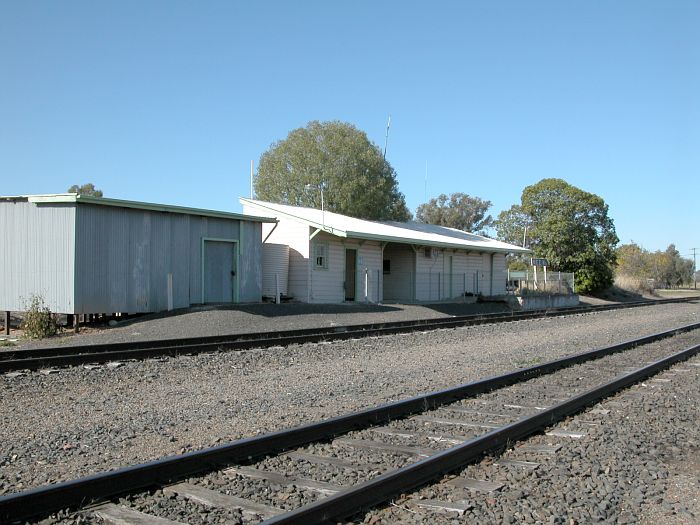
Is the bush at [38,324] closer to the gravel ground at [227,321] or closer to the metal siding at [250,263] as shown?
the gravel ground at [227,321]

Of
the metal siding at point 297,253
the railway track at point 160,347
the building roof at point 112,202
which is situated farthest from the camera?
the metal siding at point 297,253

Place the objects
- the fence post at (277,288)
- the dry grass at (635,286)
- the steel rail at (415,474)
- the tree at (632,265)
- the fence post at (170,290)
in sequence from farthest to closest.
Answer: the tree at (632,265) < the dry grass at (635,286) < the fence post at (277,288) < the fence post at (170,290) < the steel rail at (415,474)

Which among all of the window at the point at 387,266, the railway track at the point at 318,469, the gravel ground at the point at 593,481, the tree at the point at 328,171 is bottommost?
the gravel ground at the point at 593,481

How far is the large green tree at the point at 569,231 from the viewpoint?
1877 inches

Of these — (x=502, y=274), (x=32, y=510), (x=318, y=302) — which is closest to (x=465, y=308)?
(x=318, y=302)

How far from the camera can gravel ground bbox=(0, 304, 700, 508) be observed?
584 centimetres

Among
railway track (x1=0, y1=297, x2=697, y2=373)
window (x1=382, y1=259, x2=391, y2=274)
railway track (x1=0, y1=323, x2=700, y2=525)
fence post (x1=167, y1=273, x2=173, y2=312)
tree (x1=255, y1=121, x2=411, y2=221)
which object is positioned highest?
tree (x1=255, y1=121, x2=411, y2=221)

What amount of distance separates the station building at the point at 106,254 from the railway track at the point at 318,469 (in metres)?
13.2

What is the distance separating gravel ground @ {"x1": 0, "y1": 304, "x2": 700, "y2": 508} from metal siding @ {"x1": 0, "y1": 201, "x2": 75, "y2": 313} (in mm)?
7986

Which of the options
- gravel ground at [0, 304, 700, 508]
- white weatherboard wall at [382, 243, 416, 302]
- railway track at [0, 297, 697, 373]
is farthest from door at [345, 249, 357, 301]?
gravel ground at [0, 304, 700, 508]

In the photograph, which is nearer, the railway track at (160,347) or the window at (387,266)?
the railway track at (160,347)

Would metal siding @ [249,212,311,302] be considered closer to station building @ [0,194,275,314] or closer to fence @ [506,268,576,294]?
station building @ [0,194,275,314]

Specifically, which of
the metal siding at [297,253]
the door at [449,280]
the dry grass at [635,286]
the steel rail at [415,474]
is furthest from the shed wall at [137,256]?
the dry grass at [635,286]

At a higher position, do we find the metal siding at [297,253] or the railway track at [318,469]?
the metal siding at [297,253]
